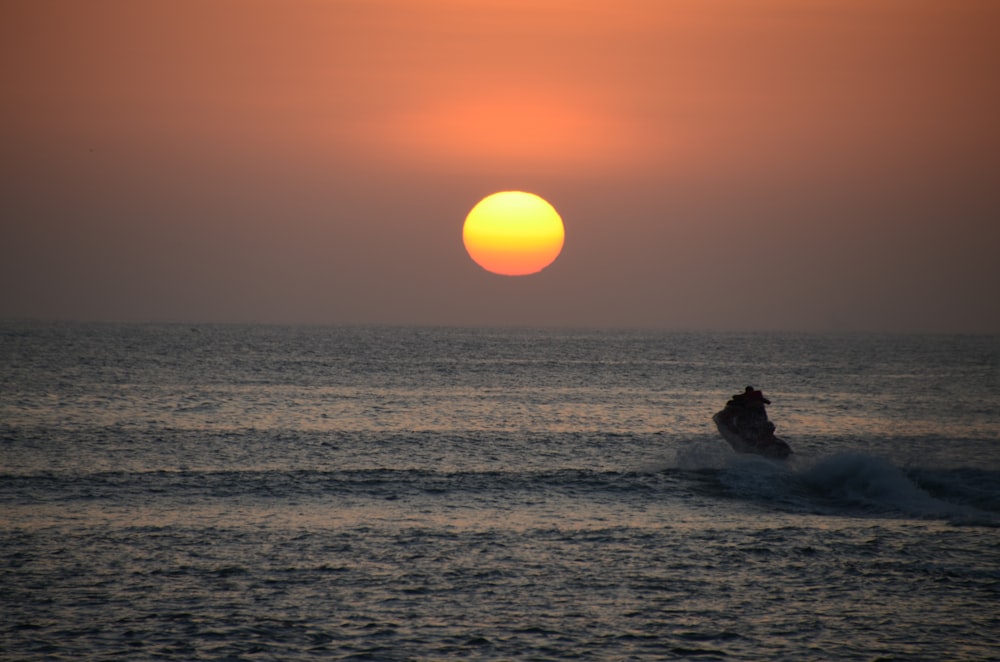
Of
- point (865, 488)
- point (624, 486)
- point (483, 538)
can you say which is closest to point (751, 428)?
point (865, 488)

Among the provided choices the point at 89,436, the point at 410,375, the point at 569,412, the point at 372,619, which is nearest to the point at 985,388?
the point at 569,412

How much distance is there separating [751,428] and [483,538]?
2149 cm

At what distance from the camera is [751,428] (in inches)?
1746

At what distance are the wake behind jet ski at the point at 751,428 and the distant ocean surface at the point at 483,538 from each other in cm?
108

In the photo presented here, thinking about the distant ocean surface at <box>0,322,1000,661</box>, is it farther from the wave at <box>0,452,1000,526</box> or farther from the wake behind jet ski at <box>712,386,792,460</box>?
the wake behind jet ski at <box>712,386,792,460</box>

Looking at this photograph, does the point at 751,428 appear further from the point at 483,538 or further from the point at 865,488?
the point at 483,538

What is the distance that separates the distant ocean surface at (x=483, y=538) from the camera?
60.8 ft

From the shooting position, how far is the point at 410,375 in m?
107

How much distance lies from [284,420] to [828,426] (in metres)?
36.5

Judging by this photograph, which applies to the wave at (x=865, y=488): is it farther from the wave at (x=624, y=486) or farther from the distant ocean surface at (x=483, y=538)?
the distant ocean surface at (x=483, y=538)

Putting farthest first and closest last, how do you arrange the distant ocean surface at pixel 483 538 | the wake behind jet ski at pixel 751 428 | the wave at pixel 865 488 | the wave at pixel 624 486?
the wake behind jet ski at pixel 751 428
the wave at pixel 624 486
the wave at pixel 865 488
the distant ocean surface at pixel 483 538

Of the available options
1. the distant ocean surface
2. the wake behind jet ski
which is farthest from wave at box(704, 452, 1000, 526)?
the wake behind jet ski

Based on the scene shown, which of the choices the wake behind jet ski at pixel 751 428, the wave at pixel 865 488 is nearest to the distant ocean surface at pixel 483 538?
the wave at pixel 865 488

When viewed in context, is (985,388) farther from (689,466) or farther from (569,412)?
(689,466)
